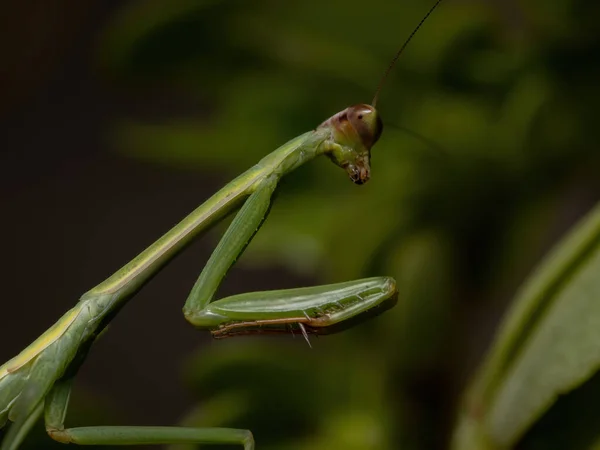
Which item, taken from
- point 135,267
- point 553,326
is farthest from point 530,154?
point 135,267

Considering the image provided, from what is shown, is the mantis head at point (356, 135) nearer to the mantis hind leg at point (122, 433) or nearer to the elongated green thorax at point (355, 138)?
the elongated green thorax at point (355, 138)

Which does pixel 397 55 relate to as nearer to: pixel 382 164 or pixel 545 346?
pixel 382 164

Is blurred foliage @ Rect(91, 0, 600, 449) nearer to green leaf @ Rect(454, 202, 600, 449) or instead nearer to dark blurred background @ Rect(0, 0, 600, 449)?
dark blurred background @ Rect(0, 0, 600, 449)

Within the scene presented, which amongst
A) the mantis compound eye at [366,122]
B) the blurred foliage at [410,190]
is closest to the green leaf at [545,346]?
the blurred foliage at [410,190]

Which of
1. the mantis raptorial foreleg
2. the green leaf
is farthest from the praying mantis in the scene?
the green leaf

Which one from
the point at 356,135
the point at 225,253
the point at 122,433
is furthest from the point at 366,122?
the point at 122,433

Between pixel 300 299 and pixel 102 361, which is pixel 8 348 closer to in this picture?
pixel 102 361
